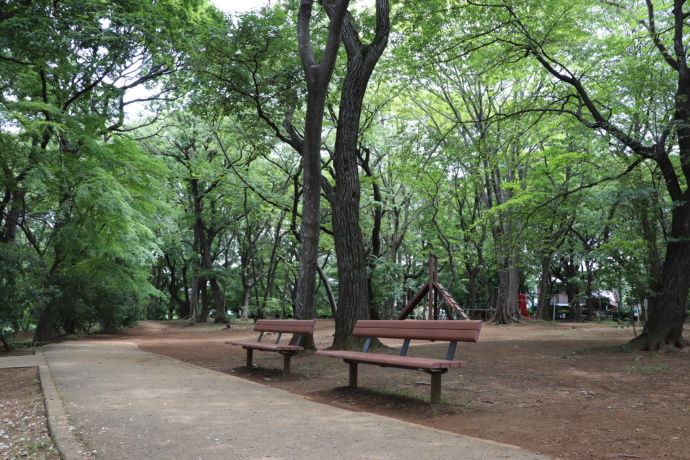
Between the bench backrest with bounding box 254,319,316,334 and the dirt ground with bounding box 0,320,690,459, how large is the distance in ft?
2.31

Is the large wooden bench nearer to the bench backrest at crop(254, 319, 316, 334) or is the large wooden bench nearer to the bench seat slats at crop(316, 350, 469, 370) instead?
the bench seat slats at crop(316, 350, 469, 370)

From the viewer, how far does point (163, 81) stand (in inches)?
697

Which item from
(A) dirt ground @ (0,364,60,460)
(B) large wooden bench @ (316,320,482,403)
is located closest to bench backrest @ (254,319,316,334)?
(B) large wooden bench @ (316,320,482,403)

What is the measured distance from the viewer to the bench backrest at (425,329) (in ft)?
17.4

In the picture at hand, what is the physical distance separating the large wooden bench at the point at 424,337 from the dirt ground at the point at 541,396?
0.38m

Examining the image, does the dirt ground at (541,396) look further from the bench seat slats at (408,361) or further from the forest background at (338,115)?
the forest background at (338,115)

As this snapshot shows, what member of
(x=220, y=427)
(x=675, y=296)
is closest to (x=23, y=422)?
(x=220, y=427)

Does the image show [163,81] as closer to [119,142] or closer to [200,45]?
[119,142]

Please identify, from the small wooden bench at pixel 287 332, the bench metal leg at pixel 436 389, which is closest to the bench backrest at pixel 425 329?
the bench metal leg at pixel 436 389

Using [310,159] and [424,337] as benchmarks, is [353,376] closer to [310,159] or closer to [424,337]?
[424,337]

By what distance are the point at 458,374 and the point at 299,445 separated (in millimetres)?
4472

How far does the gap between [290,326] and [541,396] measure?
3907 mm

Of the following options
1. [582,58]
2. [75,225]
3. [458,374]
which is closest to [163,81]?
[75,225]

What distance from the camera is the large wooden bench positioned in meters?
5.21
